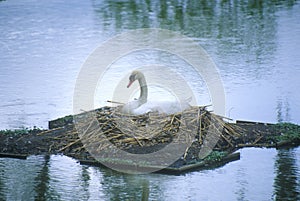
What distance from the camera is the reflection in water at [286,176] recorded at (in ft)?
22.5

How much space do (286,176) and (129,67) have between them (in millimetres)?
5588

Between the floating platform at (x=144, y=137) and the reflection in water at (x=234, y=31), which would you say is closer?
the floating platform at (x=144, y=137)

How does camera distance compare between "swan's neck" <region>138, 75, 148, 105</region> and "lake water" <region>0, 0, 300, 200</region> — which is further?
"swan's neck" <region>138, 75, 148, 105</region>

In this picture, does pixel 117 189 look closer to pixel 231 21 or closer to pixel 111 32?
pixel 111 32

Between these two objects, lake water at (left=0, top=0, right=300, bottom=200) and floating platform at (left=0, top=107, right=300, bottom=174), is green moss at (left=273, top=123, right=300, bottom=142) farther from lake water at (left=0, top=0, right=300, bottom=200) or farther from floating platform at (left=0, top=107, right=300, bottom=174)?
lake water at (left=0, top=0, right=300, bottom=200)

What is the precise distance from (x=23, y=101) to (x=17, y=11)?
883 centimetres

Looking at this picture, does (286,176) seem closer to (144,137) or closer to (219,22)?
(144,137)

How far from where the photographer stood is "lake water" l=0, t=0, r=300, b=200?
713 centimetres

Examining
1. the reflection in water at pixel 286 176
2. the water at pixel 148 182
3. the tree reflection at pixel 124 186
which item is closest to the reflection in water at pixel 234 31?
the reflection in water at pixel 286 176

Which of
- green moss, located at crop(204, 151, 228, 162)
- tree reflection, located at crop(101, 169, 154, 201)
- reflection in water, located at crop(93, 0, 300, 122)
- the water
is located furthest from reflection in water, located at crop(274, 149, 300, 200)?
reflection in water, located at crop(93, 0, 300, 122)

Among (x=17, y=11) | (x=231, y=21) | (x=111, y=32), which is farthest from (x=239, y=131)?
(x=17, y=11)

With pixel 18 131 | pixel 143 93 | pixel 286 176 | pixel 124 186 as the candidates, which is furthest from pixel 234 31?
pixel 124 186

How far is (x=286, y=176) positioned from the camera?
7.40 metres

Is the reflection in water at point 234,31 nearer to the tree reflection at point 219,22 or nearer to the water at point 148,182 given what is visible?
the tree reflection at point 219,22
